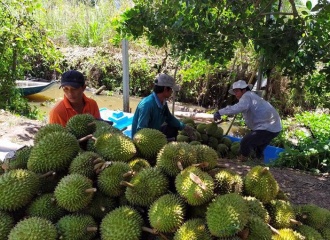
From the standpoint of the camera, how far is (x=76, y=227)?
1.39 meters

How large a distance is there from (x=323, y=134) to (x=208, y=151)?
5268 mm

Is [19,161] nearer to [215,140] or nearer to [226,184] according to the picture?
[226,184]

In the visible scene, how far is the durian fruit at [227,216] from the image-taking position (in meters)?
1.30

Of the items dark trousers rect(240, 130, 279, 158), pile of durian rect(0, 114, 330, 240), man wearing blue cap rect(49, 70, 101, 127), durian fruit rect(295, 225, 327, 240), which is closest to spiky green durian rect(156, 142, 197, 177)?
pile of durian rect(0, 114, 330, 240)

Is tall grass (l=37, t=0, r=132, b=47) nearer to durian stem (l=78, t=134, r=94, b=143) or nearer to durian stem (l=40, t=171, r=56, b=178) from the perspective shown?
durian stem (l=78, t=134, r=94, b=143)

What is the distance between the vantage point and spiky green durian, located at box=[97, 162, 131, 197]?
1514 mm

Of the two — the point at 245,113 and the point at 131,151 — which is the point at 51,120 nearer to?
the point at 131,151

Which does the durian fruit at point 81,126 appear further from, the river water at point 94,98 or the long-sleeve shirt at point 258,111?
the river water at point 94,98

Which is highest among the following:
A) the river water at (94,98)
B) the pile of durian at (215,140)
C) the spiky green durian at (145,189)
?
the spiky green durian at (145,189)

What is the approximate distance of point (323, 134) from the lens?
20.3ft

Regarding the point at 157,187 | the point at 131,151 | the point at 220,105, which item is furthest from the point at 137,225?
the point at 220,105

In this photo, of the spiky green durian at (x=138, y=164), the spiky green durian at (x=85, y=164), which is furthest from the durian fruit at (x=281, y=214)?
the spiky green durian at (x=85, y=164)

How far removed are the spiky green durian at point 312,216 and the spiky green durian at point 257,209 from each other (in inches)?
11.6

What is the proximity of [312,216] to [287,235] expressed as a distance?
300 millimetres
